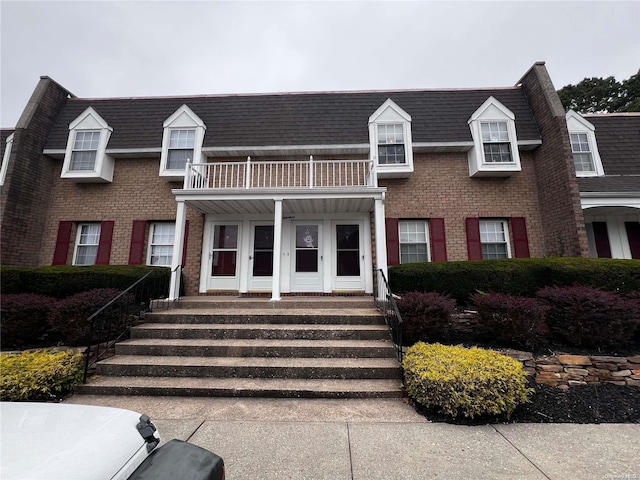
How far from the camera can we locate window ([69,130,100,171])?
9.38m

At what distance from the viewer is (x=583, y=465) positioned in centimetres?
272

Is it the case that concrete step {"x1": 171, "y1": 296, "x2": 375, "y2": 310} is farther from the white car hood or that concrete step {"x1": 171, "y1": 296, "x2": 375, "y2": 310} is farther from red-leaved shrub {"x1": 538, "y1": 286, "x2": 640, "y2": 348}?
the white car hood

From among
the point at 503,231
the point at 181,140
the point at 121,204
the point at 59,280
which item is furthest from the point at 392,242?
the point at 121,204

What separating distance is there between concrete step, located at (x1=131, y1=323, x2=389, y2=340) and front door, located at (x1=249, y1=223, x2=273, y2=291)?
3113 mm

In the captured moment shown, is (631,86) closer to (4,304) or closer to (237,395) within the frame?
(237,395)

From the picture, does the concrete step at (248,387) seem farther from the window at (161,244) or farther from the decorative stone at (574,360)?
the window at (161,244)

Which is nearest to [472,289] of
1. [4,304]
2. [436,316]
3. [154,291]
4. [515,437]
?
[436,316]

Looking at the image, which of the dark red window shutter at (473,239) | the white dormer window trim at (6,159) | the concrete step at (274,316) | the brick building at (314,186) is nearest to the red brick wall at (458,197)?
the brick building at (314,186)

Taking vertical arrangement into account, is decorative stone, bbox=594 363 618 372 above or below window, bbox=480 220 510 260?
below

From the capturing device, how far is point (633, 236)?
9.39m

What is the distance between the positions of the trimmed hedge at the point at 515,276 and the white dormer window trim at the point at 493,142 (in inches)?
137

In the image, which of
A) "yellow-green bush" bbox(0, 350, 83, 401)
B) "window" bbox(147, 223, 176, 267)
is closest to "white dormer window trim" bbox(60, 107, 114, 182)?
"window" bbox(147, 223, 176, 267)

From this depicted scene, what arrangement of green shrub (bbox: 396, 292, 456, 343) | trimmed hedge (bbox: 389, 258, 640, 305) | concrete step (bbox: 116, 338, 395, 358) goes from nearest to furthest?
1. concrete step (bbox: 116, 338, 395, 358)
2. green shrub (bbox: 396, 292, 456, 343)
3. trimmed hedge (bbox: 389, 258, 640, 305)

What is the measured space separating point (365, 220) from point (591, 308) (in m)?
5.57
